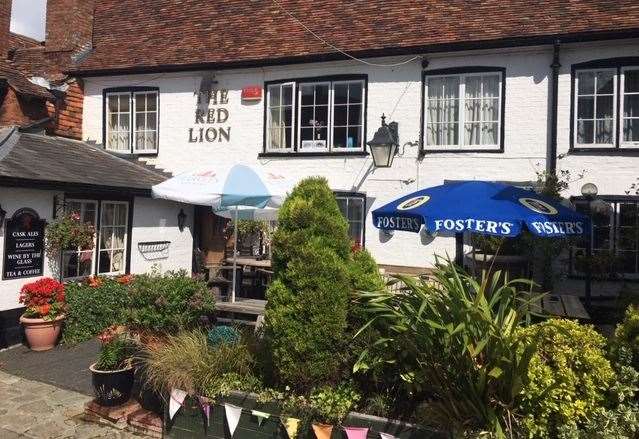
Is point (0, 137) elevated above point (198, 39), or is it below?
below

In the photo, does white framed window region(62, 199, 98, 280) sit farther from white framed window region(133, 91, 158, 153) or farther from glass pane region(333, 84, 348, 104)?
glass pane region(333, 84, 348, 104)

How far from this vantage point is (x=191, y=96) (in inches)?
506

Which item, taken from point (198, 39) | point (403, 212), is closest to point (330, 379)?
point (403, 212)

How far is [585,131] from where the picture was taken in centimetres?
1004

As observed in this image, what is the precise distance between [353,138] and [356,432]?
8.09 metres

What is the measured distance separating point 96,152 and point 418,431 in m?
10.6

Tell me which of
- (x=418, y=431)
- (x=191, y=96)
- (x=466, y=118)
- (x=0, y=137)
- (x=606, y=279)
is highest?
(x=191, y=96)

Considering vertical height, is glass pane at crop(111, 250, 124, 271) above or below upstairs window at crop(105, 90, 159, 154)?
below

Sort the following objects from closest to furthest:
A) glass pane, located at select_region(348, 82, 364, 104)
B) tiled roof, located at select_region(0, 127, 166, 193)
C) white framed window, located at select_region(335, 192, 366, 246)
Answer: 1. tiled roof, located at select_region(0, 127, 166, 193)
2. white framed window, located at select_region(335, 192, 366, 246)
3. glass pane, located at select_region(348, 82, 364, 104)

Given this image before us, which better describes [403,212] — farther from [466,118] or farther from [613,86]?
[613,86]

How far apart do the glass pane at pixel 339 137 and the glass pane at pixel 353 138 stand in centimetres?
11

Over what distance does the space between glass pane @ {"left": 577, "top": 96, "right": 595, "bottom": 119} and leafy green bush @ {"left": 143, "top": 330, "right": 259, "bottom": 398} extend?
313 inches

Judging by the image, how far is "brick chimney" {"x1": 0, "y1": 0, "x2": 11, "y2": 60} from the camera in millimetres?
12648

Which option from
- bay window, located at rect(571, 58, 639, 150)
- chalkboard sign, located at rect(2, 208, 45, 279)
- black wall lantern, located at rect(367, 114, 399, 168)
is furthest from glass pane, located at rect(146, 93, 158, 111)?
bay window, located at rect(571, 58, 639, 150)
